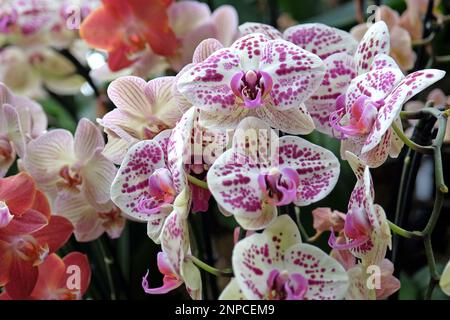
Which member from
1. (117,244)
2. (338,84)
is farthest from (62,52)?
(338,84)

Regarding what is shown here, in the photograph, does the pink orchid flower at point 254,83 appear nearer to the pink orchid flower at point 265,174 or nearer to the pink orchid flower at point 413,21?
the pink orchid flower at point 265,174

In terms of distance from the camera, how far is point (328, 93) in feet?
1.59

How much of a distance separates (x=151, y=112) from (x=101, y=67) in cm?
22

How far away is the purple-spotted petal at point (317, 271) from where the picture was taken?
0.41 m

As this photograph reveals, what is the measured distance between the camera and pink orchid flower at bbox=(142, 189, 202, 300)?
1.31 ft

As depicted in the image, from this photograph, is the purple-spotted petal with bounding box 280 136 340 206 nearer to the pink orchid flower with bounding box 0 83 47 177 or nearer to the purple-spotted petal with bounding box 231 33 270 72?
the purple-spotted petal with bounding box 231 33 270 72

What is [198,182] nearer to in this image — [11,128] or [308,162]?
[308,162]

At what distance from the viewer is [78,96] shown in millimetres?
993

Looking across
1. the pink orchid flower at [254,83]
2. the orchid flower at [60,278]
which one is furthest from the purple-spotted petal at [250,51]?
the orchid flower at [60,278]

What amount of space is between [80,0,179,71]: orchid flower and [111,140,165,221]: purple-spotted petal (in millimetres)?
221

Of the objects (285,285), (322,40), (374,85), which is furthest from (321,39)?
(285,285)

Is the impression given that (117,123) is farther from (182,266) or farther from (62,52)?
(62,52)

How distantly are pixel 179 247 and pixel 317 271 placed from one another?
0.08 meters

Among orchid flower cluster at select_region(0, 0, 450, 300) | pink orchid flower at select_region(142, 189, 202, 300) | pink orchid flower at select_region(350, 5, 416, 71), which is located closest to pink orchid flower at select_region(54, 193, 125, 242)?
orchid flower cluster at select_region(0, 0, 450, 300)
